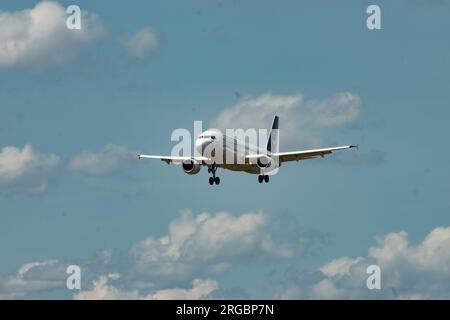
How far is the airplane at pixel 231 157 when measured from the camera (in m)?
157

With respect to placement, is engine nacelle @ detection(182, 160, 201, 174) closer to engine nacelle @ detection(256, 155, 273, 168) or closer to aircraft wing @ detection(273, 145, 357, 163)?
engine nacelle @ detection(256, 155, 273, 168)

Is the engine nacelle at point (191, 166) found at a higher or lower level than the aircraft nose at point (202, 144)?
lower

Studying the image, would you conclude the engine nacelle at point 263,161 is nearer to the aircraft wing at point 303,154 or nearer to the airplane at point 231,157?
the airplane at point 231,157

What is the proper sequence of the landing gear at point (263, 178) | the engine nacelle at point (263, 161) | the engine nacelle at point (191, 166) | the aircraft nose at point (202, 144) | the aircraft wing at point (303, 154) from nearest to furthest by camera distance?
1. the aircraft nose at point (202, 144)
2. the engine nacelle at point (191, 166)
3. the aircraft wing at point (303, 154)
4. the engine nacelle at point (263, 161)
5. the landing gear at point (263, 178)

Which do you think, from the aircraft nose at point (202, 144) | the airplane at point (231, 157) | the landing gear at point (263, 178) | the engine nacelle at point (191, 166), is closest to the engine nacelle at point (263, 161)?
the airplane at point (231, 157)

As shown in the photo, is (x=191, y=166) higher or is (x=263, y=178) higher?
(x=263, y=178)

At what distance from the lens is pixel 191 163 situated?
530ft

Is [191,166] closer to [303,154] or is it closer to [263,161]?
[263,161]

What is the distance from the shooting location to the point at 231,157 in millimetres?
159625

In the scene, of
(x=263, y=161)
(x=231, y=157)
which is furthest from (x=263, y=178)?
(x=231, y=157)
